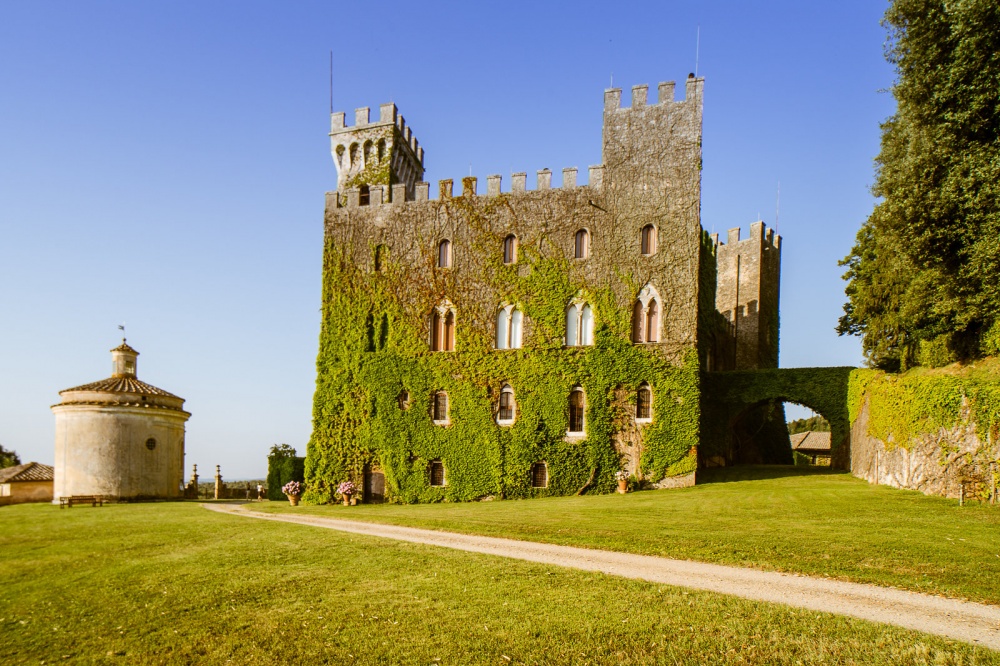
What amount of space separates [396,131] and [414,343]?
12620mm

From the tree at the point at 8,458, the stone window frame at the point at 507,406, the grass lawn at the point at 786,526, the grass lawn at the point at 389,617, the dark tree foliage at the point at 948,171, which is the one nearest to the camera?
the grass lawn at the point at 389,617

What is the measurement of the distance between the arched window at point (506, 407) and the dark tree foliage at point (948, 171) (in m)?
16.9

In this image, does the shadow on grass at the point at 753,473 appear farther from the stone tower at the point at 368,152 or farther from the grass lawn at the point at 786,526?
the stone tower at the point at 368,152

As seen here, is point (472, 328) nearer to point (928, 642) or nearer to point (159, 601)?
point (159, 601)

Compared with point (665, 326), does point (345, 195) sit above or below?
above

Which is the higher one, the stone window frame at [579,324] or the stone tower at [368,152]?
the stone tower at [368,152]

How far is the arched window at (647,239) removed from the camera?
31828mm

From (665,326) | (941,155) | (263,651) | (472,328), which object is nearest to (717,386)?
(665,326)

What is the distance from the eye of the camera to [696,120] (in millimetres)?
31609

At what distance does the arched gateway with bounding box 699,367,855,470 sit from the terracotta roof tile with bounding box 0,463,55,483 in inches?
1573

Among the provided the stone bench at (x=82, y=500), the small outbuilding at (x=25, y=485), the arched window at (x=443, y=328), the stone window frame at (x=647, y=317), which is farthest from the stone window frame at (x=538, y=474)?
the small outbuilding at (x=25, y=485)

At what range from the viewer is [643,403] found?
3108 cm

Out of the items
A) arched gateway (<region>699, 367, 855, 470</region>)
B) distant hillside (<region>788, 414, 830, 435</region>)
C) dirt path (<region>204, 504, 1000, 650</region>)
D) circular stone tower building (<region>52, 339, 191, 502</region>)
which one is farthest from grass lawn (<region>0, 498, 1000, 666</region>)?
distant hillside (<region>788, 414, 830, 435</region>)

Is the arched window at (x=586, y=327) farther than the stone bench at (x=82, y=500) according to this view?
No
